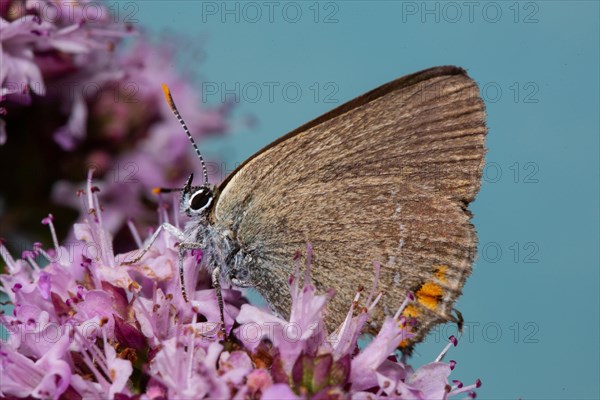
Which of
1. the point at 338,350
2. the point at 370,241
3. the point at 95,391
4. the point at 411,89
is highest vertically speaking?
the point at 411,89

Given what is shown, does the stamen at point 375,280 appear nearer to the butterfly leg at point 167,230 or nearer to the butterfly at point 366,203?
the butterfly at point 366,203

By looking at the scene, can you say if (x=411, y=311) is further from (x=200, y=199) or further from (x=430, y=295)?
(x=200, y=199)

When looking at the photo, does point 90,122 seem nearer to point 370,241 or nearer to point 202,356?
point 370,241

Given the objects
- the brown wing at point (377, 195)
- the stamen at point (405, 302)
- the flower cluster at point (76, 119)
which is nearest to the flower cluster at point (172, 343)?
the stamen at point (405, 302)

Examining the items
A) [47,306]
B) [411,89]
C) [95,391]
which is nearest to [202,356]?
[95,391]

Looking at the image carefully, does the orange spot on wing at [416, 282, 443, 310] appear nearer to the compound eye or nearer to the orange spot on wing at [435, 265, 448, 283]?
the orange spot on wing at [435, 265, 448, 283]

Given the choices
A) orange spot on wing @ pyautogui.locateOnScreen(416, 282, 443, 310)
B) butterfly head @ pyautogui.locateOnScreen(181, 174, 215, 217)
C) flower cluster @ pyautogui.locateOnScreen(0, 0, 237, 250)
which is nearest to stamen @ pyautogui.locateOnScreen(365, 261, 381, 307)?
orange spot on wing @ pyautogui.locateOnScreen(416, 282, 443, 310)
